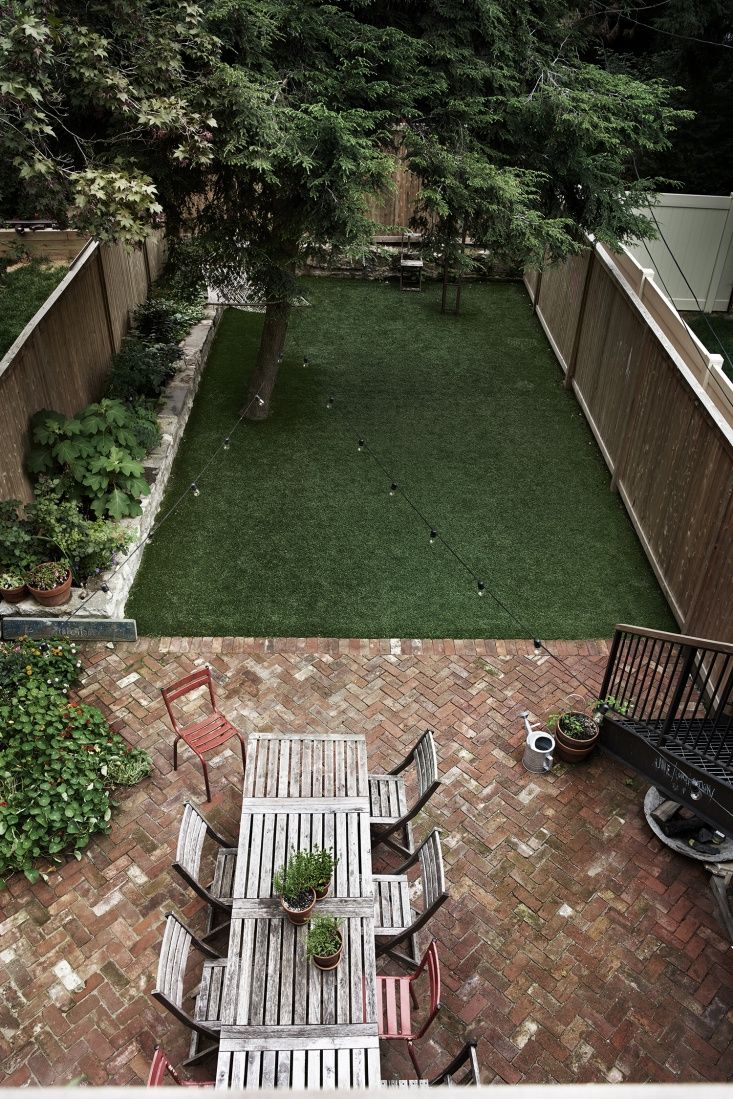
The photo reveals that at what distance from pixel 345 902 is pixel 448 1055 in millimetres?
1124

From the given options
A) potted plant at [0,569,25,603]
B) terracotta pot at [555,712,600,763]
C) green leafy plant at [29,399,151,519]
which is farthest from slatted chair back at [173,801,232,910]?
green leafy plant at [29,399,151,519]

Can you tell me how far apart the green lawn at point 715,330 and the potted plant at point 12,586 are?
392 inches

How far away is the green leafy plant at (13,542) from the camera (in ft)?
23.9

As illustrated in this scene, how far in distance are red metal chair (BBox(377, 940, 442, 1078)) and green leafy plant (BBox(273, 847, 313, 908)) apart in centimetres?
63

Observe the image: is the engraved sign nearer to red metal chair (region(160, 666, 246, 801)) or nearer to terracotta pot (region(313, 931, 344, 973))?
red metal chair (region(160, 666, 246, 801))

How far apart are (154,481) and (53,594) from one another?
2129 millimetres

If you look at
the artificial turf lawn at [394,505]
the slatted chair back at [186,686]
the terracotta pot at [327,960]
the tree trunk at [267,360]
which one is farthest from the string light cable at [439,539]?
the terracotta pot at [327,960]

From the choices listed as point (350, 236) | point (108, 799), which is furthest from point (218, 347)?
point (108, 799)

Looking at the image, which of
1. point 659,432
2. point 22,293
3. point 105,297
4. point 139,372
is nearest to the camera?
point 659,432

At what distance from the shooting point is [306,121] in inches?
283

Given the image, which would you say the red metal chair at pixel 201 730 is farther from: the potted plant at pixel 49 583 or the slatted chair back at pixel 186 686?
the potted plant at pixel 49 583

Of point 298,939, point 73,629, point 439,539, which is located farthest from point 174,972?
point 439,539

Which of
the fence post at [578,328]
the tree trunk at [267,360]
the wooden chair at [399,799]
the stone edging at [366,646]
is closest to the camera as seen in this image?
the wooden chair at [399,799]

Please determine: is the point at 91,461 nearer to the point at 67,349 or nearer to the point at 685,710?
the point at 67,349
